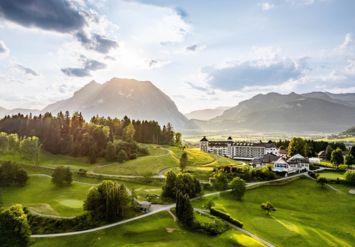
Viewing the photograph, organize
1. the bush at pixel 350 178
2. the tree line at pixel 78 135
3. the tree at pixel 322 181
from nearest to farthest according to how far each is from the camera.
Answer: the tree at pixel 322 181
the bush at pixel 350 178
the tree line at pixel 78 135

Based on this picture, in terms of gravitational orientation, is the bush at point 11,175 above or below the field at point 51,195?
above

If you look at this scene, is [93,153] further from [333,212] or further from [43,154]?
[333,212]

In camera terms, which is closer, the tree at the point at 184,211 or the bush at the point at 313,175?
the tree at the point at 184,211

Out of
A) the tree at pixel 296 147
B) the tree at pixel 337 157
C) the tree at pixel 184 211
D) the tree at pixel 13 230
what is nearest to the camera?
the tree at pixel 13 230

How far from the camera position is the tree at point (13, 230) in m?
48.3

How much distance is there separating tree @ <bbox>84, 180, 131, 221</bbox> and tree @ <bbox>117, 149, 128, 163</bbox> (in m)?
58.8

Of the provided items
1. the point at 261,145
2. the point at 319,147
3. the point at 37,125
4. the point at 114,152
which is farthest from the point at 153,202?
the point at 319,147

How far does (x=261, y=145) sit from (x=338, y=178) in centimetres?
7521

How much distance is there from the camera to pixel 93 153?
129m

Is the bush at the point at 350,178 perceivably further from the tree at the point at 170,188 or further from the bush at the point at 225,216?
the tree at the point at 170,188

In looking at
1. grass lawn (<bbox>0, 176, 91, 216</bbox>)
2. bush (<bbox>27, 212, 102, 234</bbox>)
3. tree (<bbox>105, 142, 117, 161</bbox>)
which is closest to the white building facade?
tree (<bbox>105, 142, 117, 161</bbox>)

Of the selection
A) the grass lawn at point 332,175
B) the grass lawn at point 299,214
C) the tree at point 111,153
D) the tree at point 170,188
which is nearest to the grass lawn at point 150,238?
the grass lawn at point 299,214

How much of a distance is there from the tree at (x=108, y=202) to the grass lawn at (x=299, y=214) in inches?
790

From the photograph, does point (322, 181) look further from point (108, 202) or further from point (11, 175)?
point (11, 175)
